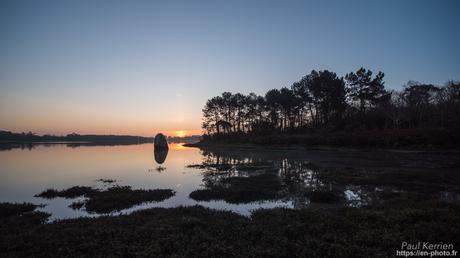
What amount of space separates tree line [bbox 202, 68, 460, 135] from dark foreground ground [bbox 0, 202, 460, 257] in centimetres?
6605

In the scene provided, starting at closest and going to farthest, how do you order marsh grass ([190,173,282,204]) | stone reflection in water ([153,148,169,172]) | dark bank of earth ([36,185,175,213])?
dark bank of earth ([36,185,175,213])
marsh grass ([190,173,282,204])
stone reflection in water ([153,148,169,172])

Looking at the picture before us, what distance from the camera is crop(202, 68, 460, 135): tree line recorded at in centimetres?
7250

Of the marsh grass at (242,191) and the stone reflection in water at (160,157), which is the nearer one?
the marsh grass at (242,191)

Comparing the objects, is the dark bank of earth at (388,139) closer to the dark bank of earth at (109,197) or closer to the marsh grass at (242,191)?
the marsh grass at (242,191)

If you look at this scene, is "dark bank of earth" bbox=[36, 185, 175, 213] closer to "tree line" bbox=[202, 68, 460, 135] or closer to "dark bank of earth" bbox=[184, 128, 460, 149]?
"dark bank of earth" bbox=[184, 128, 460, 149]

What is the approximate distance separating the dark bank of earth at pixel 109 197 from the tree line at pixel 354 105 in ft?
220

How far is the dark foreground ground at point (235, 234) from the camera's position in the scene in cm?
823

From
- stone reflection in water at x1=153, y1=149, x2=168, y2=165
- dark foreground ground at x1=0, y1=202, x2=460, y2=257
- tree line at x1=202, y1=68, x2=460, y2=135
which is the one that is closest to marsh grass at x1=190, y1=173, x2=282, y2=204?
dark foreground ground at x1=0, y1=202, x2=460, y2=257

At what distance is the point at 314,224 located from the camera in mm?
10602

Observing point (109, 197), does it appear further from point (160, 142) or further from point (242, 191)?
point (160, 142)

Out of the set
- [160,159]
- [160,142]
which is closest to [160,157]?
[160,159]

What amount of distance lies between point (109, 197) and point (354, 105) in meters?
89.6

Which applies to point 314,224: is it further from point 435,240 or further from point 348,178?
point 348,178

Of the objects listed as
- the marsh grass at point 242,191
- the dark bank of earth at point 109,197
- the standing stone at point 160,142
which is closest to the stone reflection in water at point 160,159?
the standing stone at point 160,142
